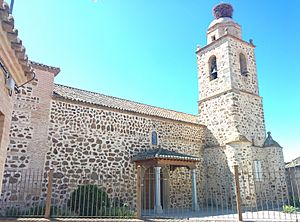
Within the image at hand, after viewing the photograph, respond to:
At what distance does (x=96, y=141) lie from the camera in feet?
40.5

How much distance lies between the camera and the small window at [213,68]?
1798cm

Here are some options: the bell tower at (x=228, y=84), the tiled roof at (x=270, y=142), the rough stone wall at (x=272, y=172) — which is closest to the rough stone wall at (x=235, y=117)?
the bell tower at (x=228, y=84)

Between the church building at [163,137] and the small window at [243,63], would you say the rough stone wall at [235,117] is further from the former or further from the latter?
the small window at [243,63]

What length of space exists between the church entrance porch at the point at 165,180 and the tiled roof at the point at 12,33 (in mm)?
8534

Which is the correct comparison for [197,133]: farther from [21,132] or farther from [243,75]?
[21,132]

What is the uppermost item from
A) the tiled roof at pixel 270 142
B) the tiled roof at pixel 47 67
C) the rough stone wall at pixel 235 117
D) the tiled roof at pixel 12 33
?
the tiled roof at pixel 47 67

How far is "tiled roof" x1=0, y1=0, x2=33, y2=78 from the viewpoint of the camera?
11.2 ft

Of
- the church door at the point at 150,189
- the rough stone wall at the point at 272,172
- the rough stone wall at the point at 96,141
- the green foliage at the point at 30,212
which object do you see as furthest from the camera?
the rough stone wall at the point at 272,172

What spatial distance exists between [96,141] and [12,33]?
8999mm

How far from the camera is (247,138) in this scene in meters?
15.8

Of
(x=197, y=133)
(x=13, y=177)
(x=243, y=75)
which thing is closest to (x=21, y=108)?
(x=13, y=177)

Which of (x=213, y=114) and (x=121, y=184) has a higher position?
(x=213, y=114)

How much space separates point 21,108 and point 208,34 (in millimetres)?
13783

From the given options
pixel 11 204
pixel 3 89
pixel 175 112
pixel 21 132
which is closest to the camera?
pixel 3 89
